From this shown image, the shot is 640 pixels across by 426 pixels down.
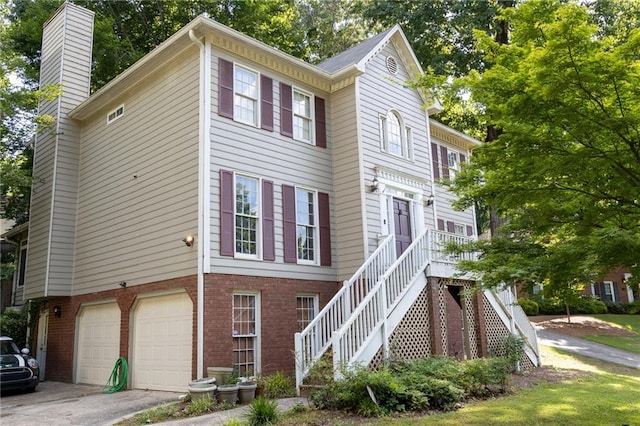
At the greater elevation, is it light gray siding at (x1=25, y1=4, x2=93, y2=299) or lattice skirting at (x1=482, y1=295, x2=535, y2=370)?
light gray siding at (x1=25, y1=4, x2=93, y2=299)

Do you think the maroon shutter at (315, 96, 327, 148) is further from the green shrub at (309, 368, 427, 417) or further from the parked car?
the parked car

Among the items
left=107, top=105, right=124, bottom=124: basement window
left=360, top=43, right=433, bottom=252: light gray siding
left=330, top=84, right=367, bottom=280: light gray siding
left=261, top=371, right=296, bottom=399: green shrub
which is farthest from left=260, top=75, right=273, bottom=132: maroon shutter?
left=261, top=371, right=296, bottom=399: green shrub

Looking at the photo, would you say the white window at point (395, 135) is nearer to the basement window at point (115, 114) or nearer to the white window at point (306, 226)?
the white window at point (306, 226)

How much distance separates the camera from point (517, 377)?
12523 mm

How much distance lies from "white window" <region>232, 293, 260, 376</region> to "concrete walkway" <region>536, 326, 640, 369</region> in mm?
Result: 11529

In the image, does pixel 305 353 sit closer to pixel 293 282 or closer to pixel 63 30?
pixel 293 282

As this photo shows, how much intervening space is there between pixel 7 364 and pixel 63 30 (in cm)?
1025

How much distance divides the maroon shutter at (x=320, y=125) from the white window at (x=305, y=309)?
13.5ft

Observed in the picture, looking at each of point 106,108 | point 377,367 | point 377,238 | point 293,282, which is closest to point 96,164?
point 106,108

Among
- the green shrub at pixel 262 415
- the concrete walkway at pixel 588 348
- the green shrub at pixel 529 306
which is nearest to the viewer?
the green shrub at pixel 262 415

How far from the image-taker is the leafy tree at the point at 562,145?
557 centimetres

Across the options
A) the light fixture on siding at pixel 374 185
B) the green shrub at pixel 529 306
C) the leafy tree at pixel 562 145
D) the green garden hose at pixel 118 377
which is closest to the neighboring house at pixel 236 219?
the light fixture on siding at pixel 374 185

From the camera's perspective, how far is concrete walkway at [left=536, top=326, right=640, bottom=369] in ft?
54.0

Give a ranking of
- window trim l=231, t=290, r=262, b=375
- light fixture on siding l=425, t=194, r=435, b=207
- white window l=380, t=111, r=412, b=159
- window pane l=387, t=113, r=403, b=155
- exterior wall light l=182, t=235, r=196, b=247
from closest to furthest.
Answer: exterior wall light l=182, t=235, r=196, b=247
window trim l=231, t=290, r=262, b=375
white window l=380, t=111, r=412, b=159
window pane l=387, t=113, r=403, b=155
light fixture on siding l=425, t=194, r=435, b=207
